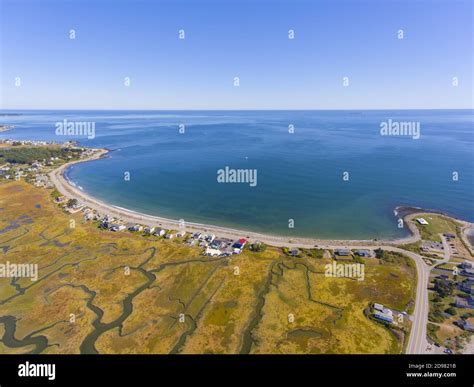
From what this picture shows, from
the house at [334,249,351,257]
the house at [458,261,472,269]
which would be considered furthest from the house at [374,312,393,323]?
the house at [458,261,472,269]

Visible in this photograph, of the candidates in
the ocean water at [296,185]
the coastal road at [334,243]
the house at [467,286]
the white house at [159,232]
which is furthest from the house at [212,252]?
the house at [467,286]

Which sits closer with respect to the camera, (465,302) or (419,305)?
(465,302)

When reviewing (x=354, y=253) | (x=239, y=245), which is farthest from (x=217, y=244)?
(x=354, y=253)

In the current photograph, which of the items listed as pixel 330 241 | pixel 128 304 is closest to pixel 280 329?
pixel 128 304

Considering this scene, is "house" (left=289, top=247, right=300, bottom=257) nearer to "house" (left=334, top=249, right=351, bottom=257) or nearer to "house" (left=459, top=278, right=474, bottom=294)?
"house" (left=334, top=249, right=351, bottom=257)

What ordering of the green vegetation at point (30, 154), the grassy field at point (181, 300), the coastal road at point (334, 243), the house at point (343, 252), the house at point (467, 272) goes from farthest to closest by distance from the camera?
the green vegetation at point (30, 154) → the house at point (343, 252) → the house at point (467, 272) → the coastal road at point (334, 243) → the grassy field at point (181, 300)

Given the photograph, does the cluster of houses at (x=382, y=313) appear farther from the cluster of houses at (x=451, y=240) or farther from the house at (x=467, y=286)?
the cluster of houses at (x=451, y=240)

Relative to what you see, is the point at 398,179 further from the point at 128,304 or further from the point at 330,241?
the point at 128,304

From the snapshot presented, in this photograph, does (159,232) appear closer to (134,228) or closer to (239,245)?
(134,228)
